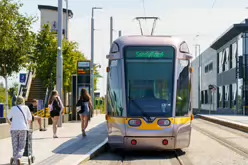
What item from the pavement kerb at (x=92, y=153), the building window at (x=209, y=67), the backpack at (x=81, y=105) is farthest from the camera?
the building window at (x=209, y=67)

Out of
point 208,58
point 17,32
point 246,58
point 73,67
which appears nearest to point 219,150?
point 17,32

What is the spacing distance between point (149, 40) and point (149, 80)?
3.81 feet

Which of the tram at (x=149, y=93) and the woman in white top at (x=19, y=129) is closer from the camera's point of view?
the woman in white top at (x=19, y=129)

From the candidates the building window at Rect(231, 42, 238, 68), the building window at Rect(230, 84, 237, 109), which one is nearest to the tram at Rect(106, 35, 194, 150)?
the building window at Rect(230, 84, 237, 109)

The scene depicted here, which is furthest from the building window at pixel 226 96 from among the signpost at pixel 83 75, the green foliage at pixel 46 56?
the signpost at pixel 83 75

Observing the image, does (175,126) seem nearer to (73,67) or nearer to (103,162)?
(103,162)

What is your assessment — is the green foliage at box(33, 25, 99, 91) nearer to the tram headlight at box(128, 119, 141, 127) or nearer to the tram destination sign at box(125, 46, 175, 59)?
the tram destination sign at box(125, 46, 175, 59)

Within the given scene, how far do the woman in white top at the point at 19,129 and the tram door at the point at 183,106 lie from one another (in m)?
4.31

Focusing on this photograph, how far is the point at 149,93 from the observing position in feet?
45.8

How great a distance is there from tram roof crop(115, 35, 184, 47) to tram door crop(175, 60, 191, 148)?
609 millimetres

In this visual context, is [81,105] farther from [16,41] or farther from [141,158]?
[16,41]

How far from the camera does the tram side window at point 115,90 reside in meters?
14.1

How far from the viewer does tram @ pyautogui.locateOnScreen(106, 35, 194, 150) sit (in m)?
13.6

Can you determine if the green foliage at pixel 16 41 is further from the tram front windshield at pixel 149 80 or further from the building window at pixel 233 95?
the building window at pixel 233 95
